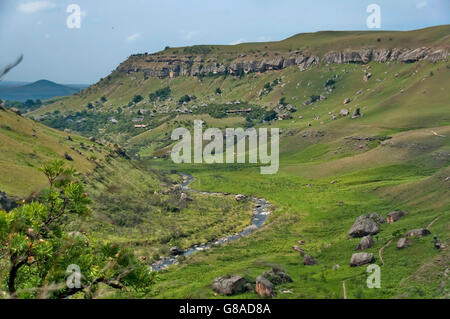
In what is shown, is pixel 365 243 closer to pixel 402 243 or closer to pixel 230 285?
pixel 402 243

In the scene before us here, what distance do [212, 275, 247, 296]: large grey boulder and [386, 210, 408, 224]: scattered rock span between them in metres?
36.8

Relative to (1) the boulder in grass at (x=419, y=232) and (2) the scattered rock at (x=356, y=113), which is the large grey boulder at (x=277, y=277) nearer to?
(1) the boulder in grass at (x=419, y=232)

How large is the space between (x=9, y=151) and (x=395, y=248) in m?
69.3

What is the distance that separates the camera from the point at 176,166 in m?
164

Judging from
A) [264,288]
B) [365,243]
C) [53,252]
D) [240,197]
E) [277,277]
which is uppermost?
[53,252]

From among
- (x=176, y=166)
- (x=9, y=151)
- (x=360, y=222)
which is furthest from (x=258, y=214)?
(x=176, y=166)

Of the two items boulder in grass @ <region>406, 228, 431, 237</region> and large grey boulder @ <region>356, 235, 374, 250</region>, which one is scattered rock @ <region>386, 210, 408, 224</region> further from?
boulder in grass @ <region>406, 228, 431, 237</region>

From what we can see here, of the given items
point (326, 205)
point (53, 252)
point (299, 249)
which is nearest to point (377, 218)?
point (299, 249)

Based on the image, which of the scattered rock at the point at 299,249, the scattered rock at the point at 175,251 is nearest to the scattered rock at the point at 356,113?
the scattered rock at the point at 299,249

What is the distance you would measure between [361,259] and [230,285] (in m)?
18.6

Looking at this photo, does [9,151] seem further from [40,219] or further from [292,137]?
[292,137]

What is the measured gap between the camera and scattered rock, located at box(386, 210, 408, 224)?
249ft

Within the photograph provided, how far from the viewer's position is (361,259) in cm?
5653

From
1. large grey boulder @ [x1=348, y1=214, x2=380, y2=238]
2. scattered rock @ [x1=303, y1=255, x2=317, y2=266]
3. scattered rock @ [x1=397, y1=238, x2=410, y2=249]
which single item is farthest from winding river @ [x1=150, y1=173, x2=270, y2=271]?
scattered rock @ [x1=397, y1=238, x2=410, y2=249]
